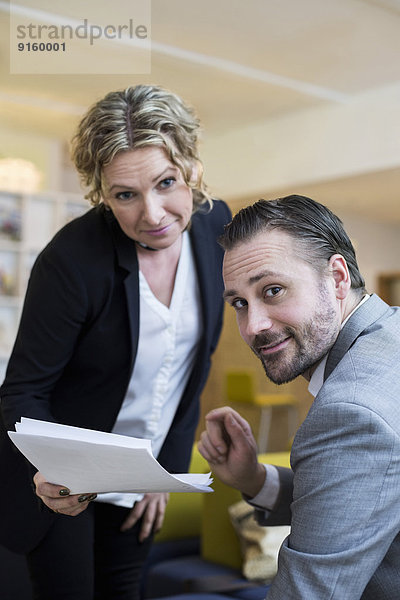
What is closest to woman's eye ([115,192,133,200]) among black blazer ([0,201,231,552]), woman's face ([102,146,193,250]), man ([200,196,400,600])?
woman's face ([102,146,193,250])

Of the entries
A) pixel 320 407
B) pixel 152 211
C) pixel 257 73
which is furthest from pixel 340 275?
pixel 257 73

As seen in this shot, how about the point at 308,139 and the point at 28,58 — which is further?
the point at 308,139

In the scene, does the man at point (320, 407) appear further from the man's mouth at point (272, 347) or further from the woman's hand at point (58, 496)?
the woman's hand at point (58, 496)

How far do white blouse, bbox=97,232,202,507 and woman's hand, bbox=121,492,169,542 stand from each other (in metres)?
0.03

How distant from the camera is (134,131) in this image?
1.56 meters

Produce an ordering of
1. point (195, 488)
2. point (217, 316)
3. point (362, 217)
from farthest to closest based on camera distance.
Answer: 1. point (362, 217)
2. point (217, 316)
3. point (195, 488)

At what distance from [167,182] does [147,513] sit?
0.80 meters

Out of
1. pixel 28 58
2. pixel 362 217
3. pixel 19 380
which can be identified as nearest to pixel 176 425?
pixel 19 380

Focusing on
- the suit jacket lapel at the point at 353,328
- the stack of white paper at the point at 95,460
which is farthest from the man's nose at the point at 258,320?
the stack of white paper at the point at 95,460

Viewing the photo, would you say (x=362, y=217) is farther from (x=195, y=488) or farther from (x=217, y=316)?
(x=195, y=488)

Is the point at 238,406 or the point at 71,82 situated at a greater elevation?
the point at 71,82

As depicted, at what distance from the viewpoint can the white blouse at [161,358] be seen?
5.56 ft

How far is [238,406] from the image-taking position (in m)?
9.96

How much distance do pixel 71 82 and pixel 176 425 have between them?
4.85 meters
